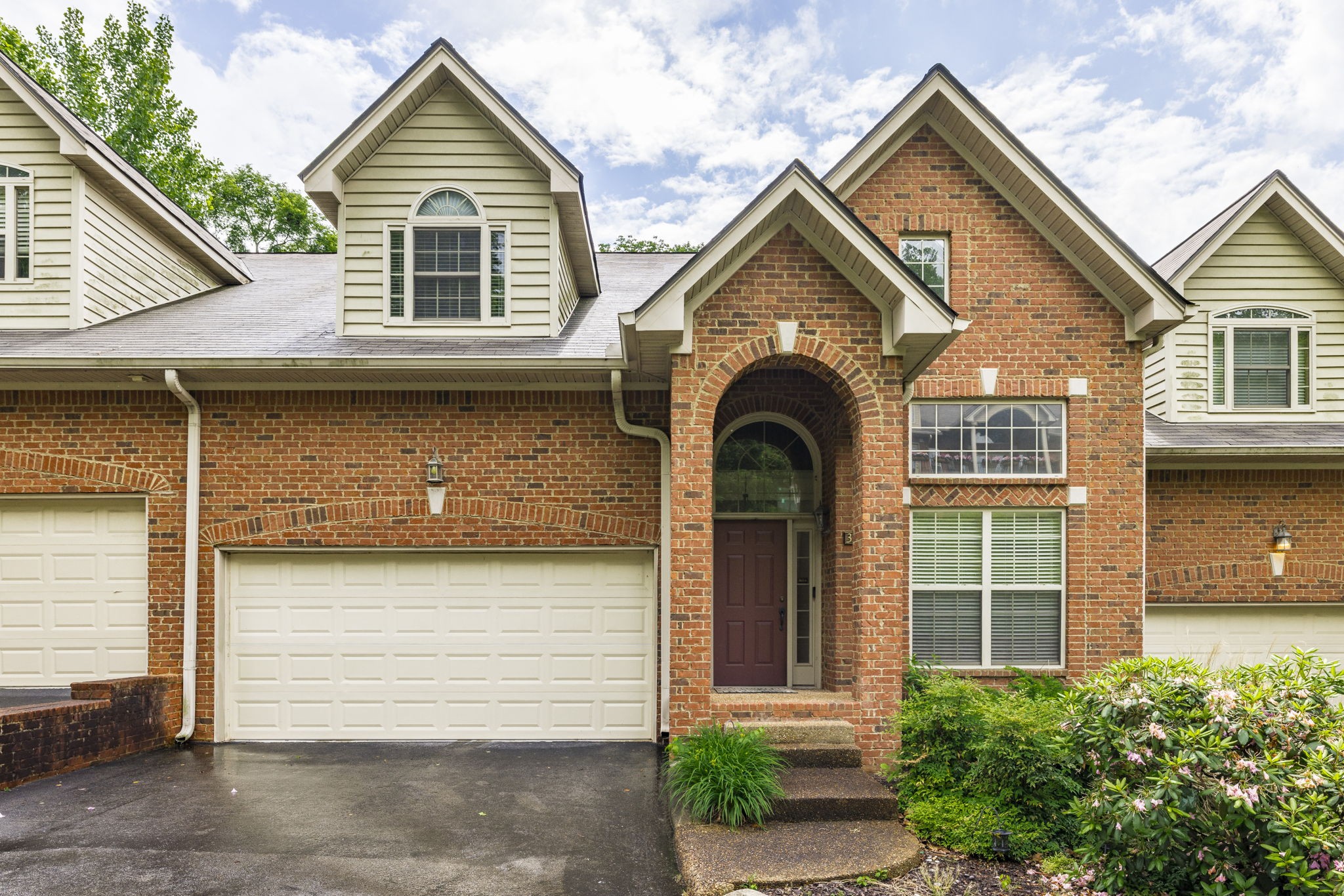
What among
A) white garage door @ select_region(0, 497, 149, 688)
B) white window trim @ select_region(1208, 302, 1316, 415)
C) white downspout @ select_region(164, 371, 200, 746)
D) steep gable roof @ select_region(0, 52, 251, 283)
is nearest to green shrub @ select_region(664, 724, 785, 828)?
white downspout @ select_region(164, 371, 200, 746)

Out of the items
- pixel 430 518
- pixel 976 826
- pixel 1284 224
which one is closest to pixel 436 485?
pixel 430 518

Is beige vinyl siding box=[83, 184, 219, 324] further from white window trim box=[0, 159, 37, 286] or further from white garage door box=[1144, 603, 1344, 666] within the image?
white garage door box=[1144, 603, 1344, 666]

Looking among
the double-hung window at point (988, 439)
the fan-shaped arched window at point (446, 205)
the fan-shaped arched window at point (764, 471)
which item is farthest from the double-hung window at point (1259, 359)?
the fan-shaped arched window at point (446, 205)

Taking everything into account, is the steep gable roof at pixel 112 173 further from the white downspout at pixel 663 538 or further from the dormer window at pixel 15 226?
the white downspout at pixel 663 538

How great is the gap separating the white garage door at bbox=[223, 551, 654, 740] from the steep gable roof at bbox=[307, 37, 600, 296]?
3943mm

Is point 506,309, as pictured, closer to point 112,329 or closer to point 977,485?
point 112,329

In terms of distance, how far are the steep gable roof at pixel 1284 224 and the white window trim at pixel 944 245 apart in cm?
287

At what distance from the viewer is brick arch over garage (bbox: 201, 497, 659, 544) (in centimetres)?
773

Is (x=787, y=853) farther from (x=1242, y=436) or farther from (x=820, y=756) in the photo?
(x=1242, y=436)

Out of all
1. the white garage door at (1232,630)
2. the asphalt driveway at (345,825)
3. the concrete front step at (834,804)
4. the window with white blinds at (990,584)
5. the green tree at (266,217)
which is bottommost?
the asphalt driveway at (345,825)

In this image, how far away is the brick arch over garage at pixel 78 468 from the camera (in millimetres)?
7668

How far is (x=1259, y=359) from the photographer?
28.9 ft

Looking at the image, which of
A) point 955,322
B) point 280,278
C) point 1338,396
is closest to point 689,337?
point 955,322

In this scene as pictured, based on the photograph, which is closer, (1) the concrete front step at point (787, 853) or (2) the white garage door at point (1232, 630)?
(1) the concrete front step at point (787, 853)
